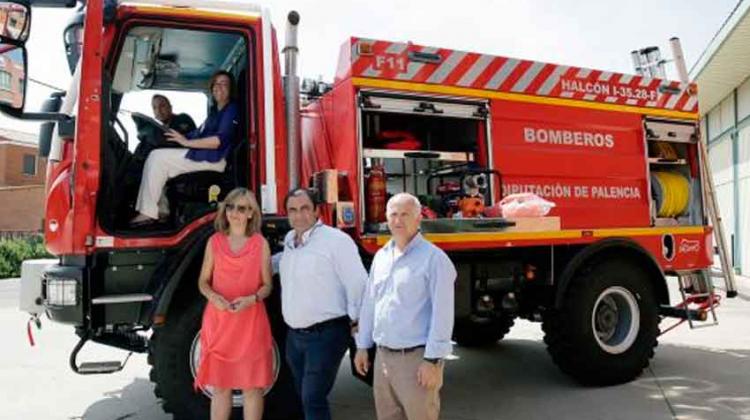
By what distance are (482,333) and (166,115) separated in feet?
14.5

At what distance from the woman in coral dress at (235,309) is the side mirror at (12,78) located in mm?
1234

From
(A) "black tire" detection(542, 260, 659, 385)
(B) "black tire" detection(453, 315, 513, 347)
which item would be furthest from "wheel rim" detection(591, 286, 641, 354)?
(B) "black tire" detection(453, 315, 513, 347)

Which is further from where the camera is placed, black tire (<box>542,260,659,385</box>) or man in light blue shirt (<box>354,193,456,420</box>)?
black tire (<box>542,260,659,385</box>)

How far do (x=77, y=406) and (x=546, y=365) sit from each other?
4444 millimetres

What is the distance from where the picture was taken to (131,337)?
175 inches

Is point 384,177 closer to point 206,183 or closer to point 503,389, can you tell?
point 206,183

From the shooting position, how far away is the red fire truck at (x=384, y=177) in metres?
3.92

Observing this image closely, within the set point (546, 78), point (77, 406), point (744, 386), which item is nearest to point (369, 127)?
point (546, 78)

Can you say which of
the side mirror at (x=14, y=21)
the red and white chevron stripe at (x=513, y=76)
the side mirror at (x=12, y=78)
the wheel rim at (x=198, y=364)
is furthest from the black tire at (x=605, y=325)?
the side mirror at (x=14, y=21)

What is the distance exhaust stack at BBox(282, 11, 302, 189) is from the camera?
443 cm

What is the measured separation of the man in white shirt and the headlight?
129 cm

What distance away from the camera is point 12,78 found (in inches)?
135

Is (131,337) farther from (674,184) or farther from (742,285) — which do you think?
(742,285)

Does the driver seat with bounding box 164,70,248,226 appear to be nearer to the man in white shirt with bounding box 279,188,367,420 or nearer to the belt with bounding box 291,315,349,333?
the man in white shirt with bounding box 279,188,367,420
